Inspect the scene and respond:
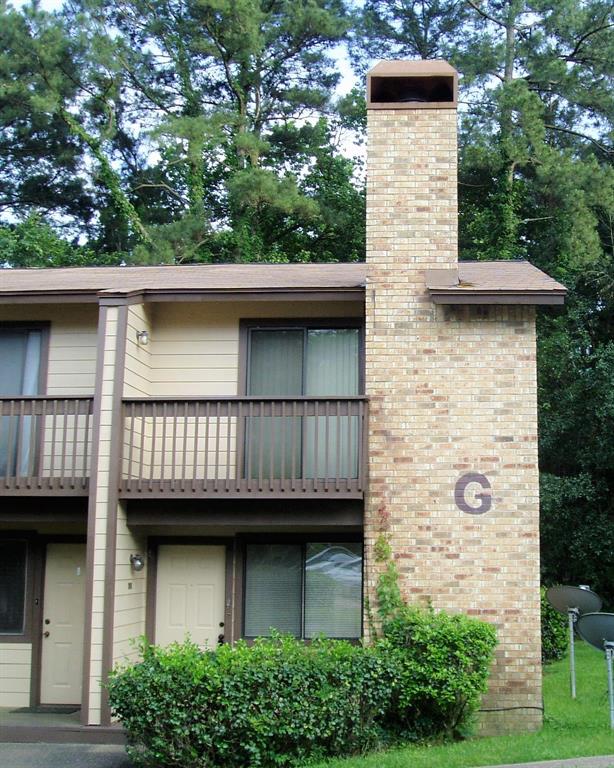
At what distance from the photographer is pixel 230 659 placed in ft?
30.1

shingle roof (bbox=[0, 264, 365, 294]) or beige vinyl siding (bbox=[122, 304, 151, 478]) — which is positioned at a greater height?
shingle roof (bbox=[0, 264, 365, 294])

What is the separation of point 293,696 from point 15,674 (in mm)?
4909

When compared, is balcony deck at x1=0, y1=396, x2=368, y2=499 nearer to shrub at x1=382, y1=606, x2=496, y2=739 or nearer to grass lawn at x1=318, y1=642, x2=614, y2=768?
shrub at x1=382, y1=606, x2=496, y2=739

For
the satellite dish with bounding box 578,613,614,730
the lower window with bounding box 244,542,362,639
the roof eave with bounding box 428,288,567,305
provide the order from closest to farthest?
the satellite dish with bounding box 578,613,614,730
the roof eave with bounding box 428,288,567,305
the lower window with bounding box 244,542,362,639

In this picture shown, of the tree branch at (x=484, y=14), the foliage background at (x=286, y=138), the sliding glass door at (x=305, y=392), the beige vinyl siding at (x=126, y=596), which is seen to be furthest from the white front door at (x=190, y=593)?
the tree branch at (x=484, y=14)

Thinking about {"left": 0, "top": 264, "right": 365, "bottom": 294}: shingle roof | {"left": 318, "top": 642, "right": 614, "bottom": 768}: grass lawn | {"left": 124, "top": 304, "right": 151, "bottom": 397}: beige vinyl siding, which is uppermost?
{"left": 0, "top": 264, "right": 365, "bottom": 294}: shingle roof

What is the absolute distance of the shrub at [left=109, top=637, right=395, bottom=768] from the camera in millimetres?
8789

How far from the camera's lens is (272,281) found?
12320mm

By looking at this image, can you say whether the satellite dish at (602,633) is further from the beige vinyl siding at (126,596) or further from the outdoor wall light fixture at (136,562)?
the outdoor wall light fixture at (136,562)

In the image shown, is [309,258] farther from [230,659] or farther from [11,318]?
[230,659]

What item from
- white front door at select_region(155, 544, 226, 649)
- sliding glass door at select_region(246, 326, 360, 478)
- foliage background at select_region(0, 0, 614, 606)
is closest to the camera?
sliding glass door at select_region(246, 326, 360, 478)

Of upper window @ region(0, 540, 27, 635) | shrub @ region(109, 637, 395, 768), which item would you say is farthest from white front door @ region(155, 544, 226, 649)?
shrub @ region(109, 637, 395, 768)

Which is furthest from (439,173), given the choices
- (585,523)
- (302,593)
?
Result: (585,523)

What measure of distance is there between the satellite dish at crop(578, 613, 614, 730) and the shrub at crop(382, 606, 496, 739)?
40.0 inches
